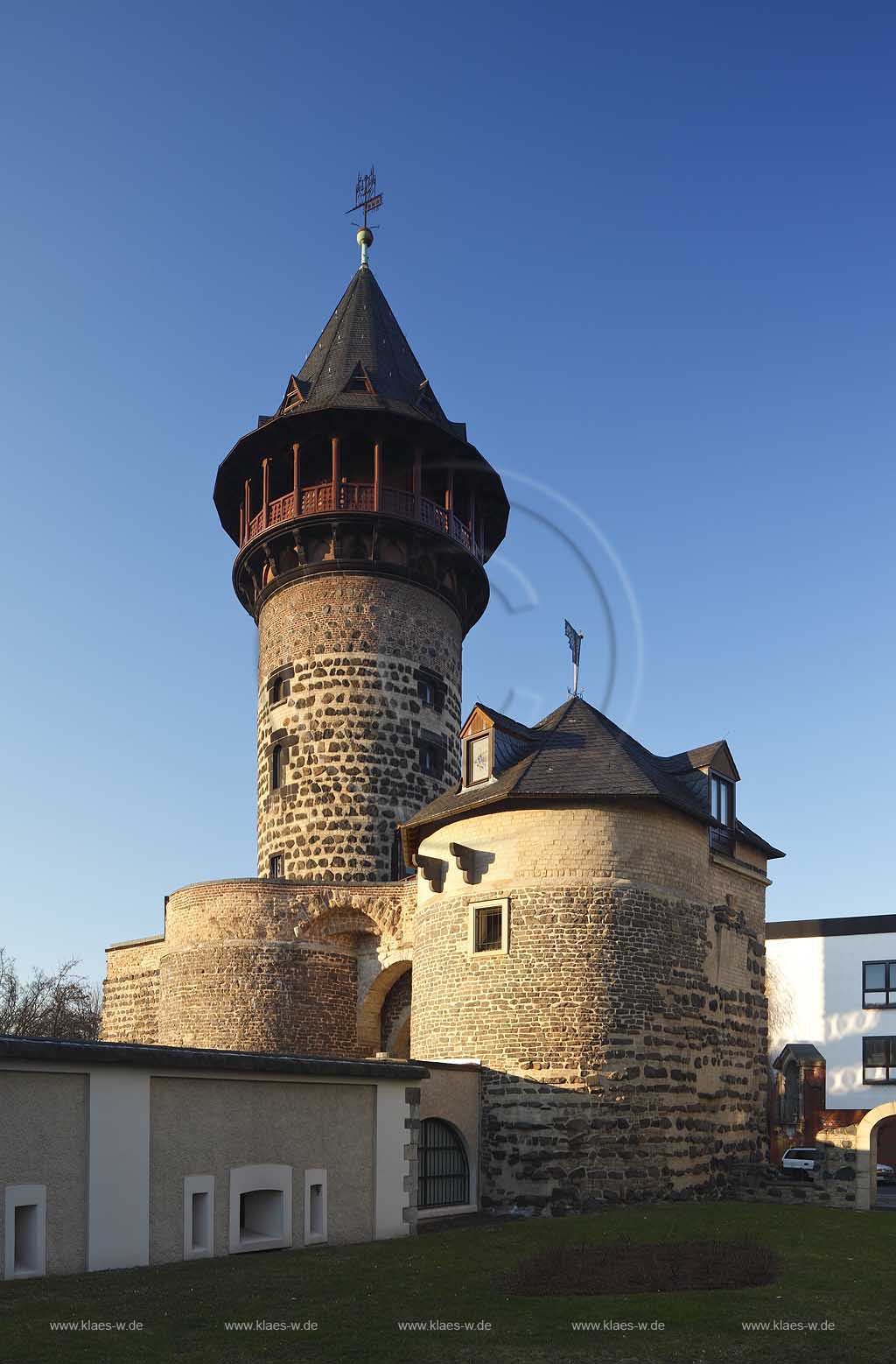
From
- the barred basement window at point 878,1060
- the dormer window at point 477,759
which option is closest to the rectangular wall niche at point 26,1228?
the dormer window at point 477,759

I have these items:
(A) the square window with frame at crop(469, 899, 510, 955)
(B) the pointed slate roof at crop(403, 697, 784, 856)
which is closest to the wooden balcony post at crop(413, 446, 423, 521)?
(B) the pointed slate roof at crop(403, 697, 784, 856)

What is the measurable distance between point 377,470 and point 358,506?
43.1 inches

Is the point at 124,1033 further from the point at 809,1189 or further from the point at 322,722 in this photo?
the point at 809,1189

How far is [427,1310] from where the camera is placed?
12.9 m

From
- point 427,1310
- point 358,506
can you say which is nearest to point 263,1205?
point 427,1310

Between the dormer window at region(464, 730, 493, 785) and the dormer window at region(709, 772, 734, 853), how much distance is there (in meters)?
4.70

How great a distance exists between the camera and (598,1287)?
1408 centimetres

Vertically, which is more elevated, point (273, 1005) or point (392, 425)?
point (392, 425)

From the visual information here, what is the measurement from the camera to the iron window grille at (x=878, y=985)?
41750 mm

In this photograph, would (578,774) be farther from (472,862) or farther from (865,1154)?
(865,1154)

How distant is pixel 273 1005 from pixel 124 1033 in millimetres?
8771

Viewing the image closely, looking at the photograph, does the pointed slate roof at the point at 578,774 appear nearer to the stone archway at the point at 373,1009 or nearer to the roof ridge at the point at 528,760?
the roof ridge at the point at 528,760

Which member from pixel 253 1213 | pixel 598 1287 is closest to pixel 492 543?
pixel 253 1213

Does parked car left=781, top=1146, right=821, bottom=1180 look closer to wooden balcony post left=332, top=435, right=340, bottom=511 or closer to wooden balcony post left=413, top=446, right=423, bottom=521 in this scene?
wooden balcony post left=413, top=446, right=423, bottom=521
